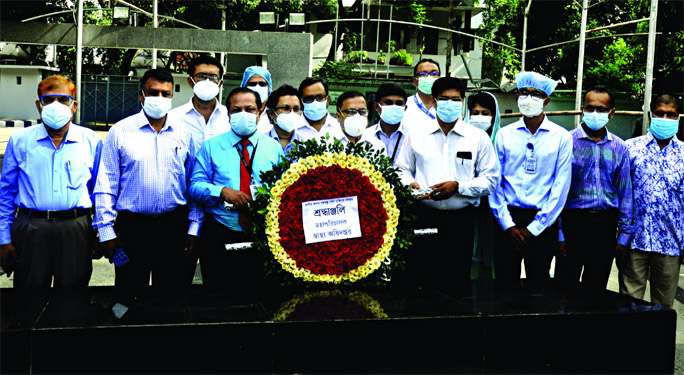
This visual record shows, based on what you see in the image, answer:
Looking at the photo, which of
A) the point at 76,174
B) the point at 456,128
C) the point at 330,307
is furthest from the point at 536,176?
the point at 76,174

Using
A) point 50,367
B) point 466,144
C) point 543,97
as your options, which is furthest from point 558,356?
point 50,367

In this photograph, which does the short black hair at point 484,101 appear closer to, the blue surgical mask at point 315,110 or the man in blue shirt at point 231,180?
the blue surgical mask at point 315,110

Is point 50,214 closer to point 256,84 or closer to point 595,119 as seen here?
point 256,84

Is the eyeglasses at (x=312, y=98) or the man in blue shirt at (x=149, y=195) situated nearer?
the man in blue shirt at (x=149, y=195)

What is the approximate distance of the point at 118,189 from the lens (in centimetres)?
504

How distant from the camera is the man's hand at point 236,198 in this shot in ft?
15.4

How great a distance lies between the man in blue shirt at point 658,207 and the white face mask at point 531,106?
35.2 inches

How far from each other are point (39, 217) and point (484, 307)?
303cm

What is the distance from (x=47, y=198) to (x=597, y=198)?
418cm

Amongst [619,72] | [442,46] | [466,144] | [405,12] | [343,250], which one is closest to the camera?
[343,250]

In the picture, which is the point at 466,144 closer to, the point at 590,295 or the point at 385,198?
the point at 385,198

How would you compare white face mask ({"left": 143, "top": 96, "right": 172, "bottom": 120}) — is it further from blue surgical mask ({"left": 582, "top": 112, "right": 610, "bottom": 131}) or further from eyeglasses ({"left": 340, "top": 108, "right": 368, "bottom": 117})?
blue surgical mask ({"left": 582, "top": 112, "right": 610, "bottom": 131})

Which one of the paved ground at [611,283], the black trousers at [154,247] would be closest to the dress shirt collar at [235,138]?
the black trousers at [154,247]

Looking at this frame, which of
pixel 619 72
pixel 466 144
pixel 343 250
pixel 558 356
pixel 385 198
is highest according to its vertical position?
pixel 619 72
